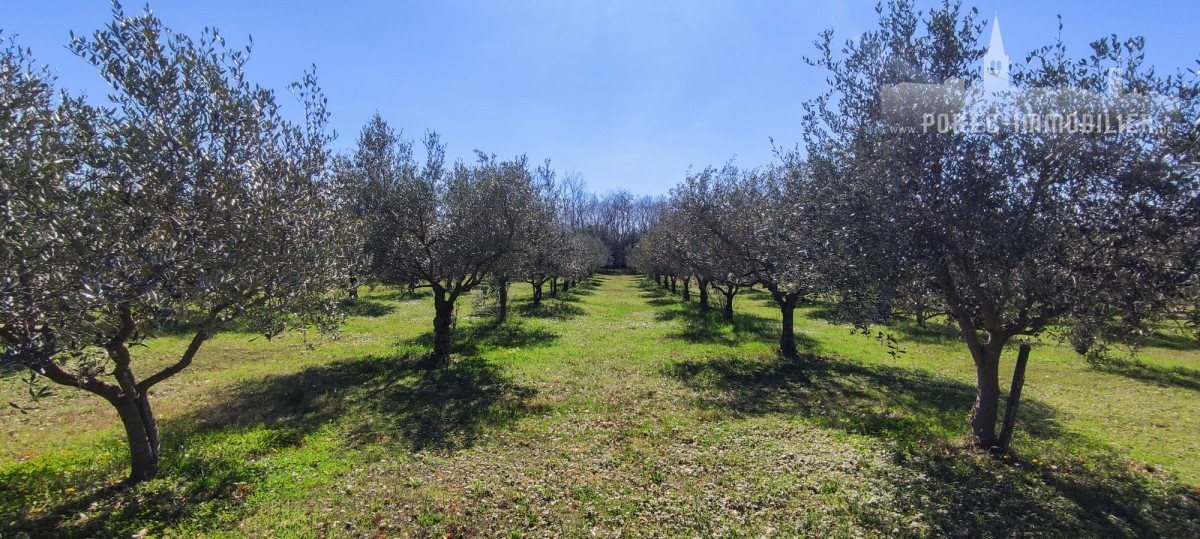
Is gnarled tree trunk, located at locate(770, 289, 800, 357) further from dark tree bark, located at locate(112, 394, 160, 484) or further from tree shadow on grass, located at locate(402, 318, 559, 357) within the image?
dark tree bark, located at locate(112, 394, 160, 484)

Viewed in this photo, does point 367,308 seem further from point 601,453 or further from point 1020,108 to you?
point 1020,108

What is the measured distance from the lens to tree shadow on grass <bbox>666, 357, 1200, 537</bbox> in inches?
336

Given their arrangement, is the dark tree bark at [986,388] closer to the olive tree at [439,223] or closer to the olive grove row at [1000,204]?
the olive grove row at [1000,204]

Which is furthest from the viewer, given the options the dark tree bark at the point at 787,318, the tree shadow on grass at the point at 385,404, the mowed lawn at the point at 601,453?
the dark tree bark at the point at 787,318

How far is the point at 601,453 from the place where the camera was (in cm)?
1158

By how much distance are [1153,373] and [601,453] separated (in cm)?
2764

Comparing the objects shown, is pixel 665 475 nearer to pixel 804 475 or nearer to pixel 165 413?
pixel 804 475

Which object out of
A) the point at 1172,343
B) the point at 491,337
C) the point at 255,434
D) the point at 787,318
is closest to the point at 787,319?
the point at 787,318

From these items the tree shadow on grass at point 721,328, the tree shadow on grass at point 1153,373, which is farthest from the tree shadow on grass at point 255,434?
the tree shadow on grass at point 1153,373

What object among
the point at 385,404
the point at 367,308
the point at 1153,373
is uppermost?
the point at 367,308

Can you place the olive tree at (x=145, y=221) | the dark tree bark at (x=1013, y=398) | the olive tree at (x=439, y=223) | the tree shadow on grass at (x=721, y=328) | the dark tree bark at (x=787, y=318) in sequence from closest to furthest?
the olive tree at (x=145, y=221) < the dark tree bark at (x=1013, y=398) < the olive tree at (x=439, y=223) < the dark tree bark at (x=787, y=318) < the tree shadow on grass at (x=721, y=328)

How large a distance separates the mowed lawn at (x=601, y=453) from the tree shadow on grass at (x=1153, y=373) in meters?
0.28

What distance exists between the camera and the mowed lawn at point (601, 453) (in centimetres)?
853

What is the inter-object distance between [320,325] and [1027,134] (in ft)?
47.6
